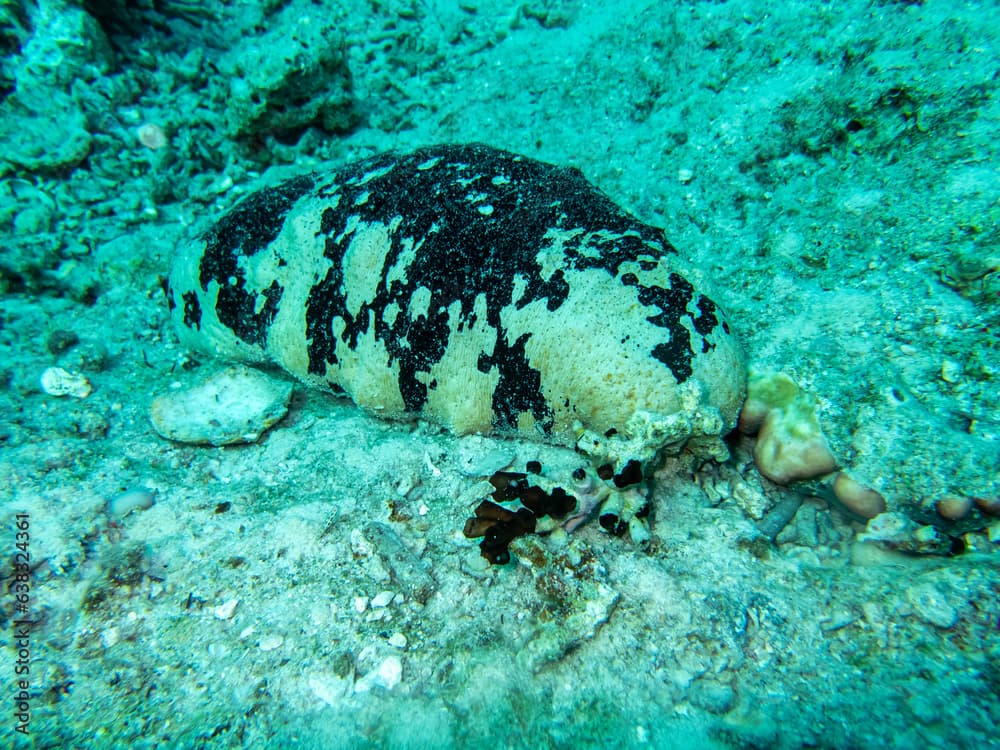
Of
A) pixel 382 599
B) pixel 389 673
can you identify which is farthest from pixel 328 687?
pixel 382 599

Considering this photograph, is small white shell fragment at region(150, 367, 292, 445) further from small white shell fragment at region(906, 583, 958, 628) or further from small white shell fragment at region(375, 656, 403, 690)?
small white shell fragment at region(906, 583, 958, 628)

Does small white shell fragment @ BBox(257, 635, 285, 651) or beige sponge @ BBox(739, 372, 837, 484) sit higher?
beige sponge @ BBox(739, 372, 837, 484)

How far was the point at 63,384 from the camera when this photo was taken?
2812mm

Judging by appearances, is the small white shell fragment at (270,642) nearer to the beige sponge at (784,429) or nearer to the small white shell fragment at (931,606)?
the beige sponge at (784,429)

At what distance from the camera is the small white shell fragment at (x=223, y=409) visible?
2.62 m

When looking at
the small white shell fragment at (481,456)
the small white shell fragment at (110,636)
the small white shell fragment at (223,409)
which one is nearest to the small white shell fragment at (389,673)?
the small white shell fragment at (481,456)

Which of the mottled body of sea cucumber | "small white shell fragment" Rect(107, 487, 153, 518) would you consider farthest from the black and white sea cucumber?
"small white shell fragment" Rect(107, 487, 153, 518)

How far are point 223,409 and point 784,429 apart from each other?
2801mm

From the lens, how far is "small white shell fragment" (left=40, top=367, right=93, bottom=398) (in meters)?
2.79

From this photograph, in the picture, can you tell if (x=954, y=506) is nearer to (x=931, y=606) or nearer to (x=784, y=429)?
(x=931, y=606)

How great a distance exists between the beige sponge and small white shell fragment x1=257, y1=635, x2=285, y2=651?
79.5 inches

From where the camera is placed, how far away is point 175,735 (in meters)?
1.57

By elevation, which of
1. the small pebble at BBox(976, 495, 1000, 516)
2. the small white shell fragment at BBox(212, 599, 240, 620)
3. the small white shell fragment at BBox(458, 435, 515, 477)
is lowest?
the small white shell fragment at BBox(212, 599, 240, 620)

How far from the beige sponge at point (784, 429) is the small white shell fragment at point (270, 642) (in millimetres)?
2019
